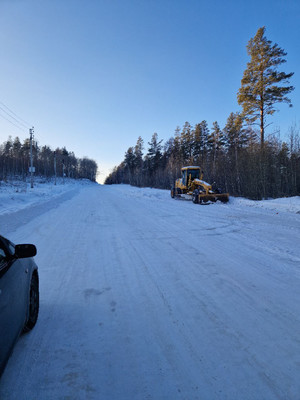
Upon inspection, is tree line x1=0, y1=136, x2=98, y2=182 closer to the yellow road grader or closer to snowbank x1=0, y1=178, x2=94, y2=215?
snowbank x1=0, y1=178, x2=94, y2=215

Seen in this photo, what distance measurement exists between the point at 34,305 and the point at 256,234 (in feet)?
19.7

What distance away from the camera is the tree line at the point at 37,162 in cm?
6544

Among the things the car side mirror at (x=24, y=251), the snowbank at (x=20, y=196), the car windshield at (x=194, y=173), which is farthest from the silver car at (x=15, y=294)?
the car windshield at (x=194, y=173)

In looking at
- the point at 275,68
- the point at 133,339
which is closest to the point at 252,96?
the point at 275,68

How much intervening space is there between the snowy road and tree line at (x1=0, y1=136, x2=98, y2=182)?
4870 cm

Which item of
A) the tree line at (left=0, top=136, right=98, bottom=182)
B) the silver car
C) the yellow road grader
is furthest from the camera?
the tree line at (left=0, top=136, right=98, bottom=182)

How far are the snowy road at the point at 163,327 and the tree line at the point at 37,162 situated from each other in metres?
48.7

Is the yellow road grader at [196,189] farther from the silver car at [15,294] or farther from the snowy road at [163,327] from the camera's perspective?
the silver car at [15,294]

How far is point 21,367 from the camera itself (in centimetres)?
192

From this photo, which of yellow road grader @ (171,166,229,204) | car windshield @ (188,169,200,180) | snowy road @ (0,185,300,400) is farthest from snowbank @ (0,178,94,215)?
car windshield @ (188,169,200,180)

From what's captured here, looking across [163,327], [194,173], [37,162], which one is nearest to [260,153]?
[194,173]

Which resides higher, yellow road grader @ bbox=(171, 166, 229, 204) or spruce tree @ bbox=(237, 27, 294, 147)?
spruce tree @ bbox=(237, 27, 294, 147)

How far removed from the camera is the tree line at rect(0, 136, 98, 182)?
215 ft

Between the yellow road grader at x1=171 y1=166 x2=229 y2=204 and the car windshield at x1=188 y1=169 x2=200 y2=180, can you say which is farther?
the car windshield at x1=188 y1=169 x2=200 y2=180
